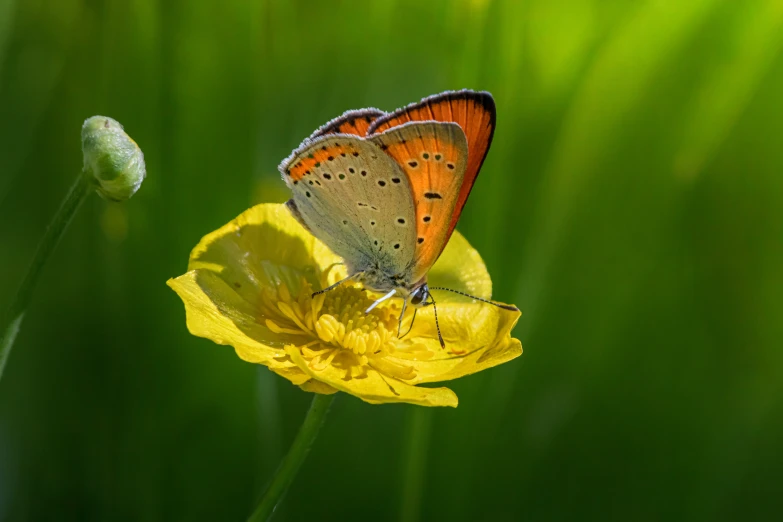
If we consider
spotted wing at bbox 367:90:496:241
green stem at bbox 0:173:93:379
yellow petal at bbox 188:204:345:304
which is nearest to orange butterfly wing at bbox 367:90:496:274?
spotted wing at bbox 367:90:496:241

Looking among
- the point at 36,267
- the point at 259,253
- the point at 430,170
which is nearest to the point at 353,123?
the point at 430,170

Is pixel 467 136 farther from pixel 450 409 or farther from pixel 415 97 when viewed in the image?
pixel 450 409

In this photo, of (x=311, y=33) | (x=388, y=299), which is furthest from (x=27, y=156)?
(x=388, y=299)

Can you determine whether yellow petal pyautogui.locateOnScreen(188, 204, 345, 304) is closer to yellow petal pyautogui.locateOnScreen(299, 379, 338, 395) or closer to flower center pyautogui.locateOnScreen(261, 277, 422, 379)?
flower center pyautogui.locateOnScreen(261, 277, 422, 379)

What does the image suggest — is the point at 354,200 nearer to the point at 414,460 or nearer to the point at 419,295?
the point at 419,295

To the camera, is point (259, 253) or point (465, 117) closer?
point (465, 117)

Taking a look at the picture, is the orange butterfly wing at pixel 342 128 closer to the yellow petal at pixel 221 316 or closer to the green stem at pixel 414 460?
the yellow petal at pixel 221 316

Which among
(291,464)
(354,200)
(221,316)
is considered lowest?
(291,464)
